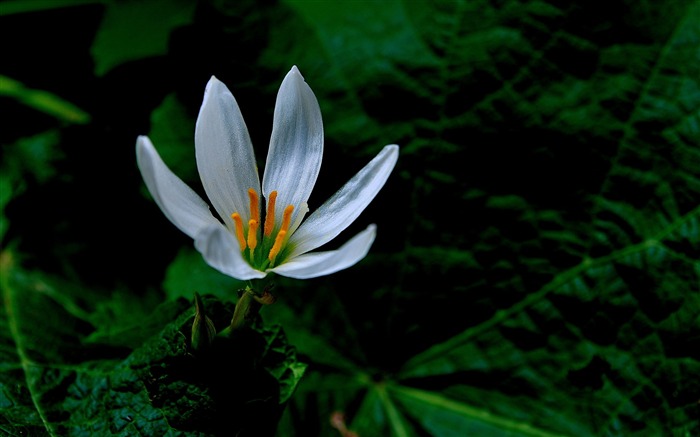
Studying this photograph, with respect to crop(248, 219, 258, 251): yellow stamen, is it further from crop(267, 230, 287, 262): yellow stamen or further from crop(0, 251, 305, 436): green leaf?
crop(0, 251, 305, 436): green leaf

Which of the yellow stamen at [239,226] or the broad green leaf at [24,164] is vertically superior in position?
the yellow stamen at [239,226]

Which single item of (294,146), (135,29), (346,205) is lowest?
(346,205)

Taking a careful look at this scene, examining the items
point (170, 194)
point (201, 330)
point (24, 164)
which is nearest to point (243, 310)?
point (201, 330)

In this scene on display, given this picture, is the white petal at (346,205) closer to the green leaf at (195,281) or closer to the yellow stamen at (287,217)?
the yellow stamen at (287,217)

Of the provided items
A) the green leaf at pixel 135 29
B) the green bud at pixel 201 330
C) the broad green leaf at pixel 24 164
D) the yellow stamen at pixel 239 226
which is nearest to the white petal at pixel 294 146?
the yellow stamen at pixel 239 226

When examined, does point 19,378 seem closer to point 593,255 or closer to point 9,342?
point 9,342

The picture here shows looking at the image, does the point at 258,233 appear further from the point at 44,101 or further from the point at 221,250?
the point at 44,101
